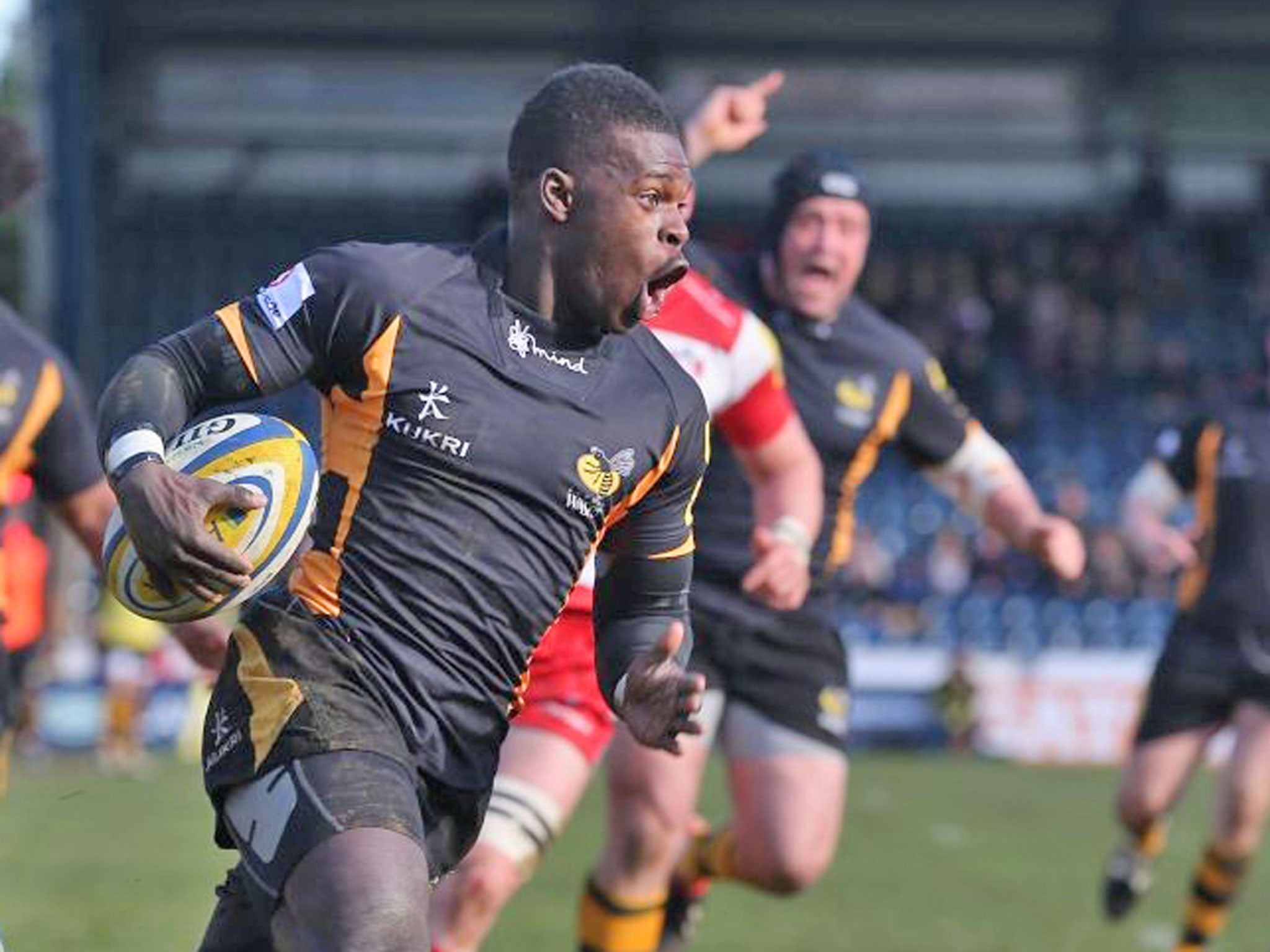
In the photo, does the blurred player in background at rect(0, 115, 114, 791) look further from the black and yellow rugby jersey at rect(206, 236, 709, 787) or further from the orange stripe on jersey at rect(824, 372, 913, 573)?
the orange stripe on jersey at rect(824, 372, 913, 573)

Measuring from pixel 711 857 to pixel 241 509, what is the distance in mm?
4308

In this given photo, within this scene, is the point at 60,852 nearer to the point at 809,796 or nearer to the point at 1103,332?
the point at 809,796

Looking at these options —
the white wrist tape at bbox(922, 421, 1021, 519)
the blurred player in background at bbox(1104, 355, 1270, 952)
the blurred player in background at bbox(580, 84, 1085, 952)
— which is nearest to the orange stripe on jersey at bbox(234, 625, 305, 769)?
the blurred player in background at bbox(580, 84, 1085, 952)

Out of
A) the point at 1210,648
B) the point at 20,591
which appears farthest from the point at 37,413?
the point at 20,591

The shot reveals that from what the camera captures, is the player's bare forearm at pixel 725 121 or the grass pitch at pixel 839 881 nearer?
the player's bare forearm at pixel 725 121

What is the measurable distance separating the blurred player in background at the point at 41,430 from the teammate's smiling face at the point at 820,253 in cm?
261

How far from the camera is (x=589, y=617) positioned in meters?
7.16

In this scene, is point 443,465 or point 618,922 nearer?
point 443,465

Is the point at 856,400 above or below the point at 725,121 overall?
below

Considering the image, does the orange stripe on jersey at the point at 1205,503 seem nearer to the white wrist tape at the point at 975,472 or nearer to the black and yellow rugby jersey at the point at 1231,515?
the black and yellow rugby jersey at the point at 1231,515

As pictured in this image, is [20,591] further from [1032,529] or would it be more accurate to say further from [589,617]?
[1032,529]

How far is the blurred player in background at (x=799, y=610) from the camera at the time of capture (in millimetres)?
7840

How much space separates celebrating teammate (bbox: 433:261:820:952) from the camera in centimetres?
645

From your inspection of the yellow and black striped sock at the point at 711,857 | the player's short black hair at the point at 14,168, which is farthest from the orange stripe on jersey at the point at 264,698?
the yellow and black striped sock at the point at 711,857
